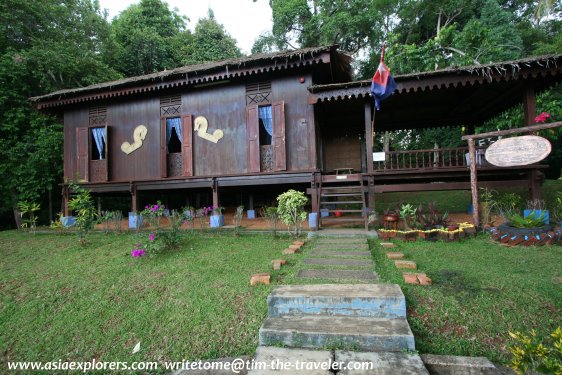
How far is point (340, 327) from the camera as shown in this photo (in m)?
2.47

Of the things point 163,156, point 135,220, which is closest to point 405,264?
point 135,220

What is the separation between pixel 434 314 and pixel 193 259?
367cm

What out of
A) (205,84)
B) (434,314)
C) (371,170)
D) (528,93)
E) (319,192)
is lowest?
(434,314)

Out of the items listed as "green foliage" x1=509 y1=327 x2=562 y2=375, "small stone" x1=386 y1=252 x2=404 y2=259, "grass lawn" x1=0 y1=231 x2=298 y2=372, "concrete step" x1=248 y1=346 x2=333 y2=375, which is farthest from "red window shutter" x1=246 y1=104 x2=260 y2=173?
"green foliage" x1=509 y1=327 x2=562 y2=375

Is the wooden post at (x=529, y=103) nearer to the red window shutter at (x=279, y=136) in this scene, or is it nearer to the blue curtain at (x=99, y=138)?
the red window shutter at (x=279, y=136)

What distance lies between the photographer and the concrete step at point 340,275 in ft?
11.1

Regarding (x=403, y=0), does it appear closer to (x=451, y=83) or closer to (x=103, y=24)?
(x=451, y=83)

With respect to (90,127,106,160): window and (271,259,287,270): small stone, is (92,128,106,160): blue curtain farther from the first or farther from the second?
(271,259,287,270): small stone

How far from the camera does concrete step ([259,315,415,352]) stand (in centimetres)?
227

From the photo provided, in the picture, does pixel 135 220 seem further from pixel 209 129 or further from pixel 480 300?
pixel 480 300

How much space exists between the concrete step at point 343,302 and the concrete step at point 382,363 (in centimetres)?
50

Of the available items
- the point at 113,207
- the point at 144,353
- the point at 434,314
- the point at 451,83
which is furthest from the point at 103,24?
the point at 434,314

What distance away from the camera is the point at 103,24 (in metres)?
14.8

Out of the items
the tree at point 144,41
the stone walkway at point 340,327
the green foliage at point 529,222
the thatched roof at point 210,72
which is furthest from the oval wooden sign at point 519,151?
the tree at point 144,41
